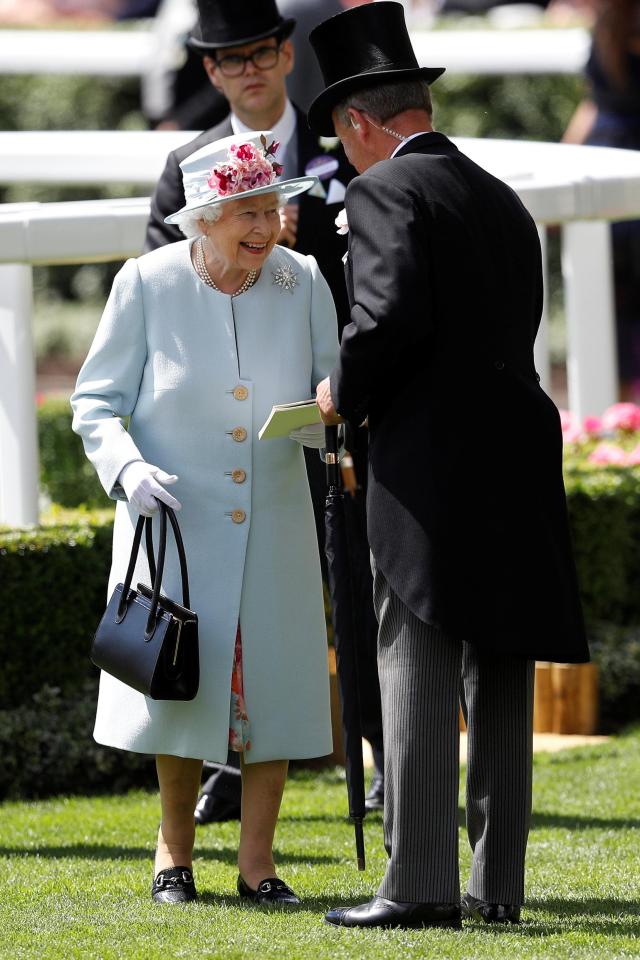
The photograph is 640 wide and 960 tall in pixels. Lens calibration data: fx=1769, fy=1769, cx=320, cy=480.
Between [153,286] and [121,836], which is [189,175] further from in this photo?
[121,836]

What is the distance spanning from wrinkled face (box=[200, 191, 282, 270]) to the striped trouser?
0.83m

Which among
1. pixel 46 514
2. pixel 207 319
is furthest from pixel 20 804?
pixel 207 319

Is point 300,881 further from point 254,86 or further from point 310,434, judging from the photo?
point 254,86

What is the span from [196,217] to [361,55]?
0.54 meters

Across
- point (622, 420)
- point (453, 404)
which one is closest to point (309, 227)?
point (453, 404)

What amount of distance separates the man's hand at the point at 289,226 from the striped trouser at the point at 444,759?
1.55m

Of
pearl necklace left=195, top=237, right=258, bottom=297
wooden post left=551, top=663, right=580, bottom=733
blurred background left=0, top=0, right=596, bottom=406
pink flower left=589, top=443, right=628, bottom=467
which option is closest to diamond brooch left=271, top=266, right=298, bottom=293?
pearl necklace left=195, top=237, right=258, bottom=297

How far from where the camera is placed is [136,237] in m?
5.72

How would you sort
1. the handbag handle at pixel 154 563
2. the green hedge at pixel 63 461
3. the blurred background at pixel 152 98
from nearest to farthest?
the handbag handle at pixel 154 563 < the green hedge at pixel 63 461 < the blurred background at pixel 152 98

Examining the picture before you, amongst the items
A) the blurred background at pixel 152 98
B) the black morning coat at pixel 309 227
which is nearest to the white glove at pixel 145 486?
the black morning coat at pixel 309 227

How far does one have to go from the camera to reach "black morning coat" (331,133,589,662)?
3.56m

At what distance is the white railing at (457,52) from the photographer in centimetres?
1486

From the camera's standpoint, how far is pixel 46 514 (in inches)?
254

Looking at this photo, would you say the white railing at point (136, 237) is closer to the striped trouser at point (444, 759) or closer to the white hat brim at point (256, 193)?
the white hat brim at point (256, 193)
